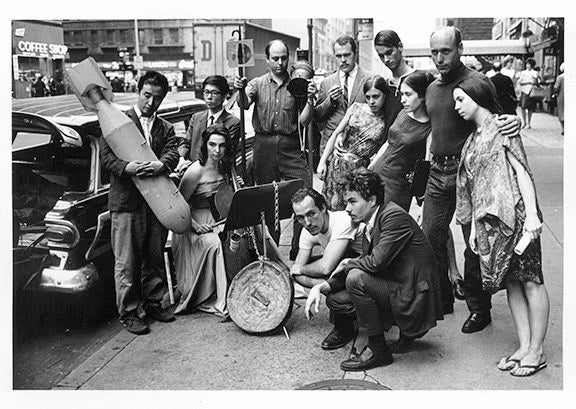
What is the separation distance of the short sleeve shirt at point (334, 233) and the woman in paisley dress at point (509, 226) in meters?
0.70

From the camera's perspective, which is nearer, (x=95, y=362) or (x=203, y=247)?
(x=95, y=362)

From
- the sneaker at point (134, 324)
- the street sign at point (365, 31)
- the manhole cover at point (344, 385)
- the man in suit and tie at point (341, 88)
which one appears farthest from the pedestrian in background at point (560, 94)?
the sneaker at point (134, 324)

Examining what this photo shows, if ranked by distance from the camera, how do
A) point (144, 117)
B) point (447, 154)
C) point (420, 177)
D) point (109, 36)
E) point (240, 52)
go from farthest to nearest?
point (109, 36), point (240, 52), point (420, 177), point (144, 117), point (447, 154)

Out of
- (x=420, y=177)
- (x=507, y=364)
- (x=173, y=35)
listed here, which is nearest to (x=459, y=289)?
(x=420, y=177)

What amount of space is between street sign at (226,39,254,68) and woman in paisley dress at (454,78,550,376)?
5.83 feet

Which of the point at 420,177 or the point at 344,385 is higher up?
the point at 420,177

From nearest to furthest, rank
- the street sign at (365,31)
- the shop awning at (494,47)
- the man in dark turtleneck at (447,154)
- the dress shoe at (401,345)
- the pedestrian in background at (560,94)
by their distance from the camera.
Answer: the dress shoe at (401,345)
the man in dark turtleneck at (447,154)
the street sign at (365,31)
the pedestrian in background at (560,94)
the shop awning at (494,47)

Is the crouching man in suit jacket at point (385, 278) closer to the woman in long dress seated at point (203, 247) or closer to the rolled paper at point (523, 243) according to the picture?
the rolled paper at point (523, 243)

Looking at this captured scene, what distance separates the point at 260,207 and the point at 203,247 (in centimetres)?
57

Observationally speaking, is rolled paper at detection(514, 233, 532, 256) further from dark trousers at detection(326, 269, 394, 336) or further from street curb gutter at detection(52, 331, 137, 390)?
street curb gutter at detection(52, 331, 137, 390)

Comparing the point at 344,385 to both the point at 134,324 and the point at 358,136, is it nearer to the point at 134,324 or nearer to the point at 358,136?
the point at 134,324

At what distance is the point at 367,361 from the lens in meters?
3.29

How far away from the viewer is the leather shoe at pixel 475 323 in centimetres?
369
